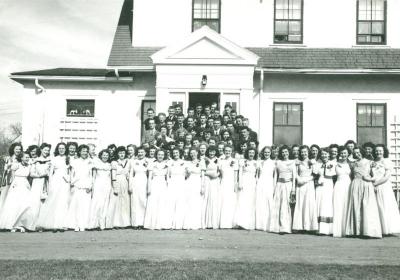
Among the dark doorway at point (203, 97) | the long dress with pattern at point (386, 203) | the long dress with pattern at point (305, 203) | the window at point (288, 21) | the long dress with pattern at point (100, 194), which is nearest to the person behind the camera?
the long dress with pattern at point (386, 203)

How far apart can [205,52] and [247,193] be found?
19.9 ft

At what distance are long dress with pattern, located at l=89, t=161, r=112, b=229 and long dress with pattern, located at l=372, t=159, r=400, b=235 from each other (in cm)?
552

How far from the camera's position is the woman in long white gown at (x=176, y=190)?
10320 millimetres

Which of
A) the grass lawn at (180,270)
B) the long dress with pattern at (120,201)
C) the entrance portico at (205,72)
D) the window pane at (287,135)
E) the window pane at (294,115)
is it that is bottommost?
the grass lawn at (180,270)

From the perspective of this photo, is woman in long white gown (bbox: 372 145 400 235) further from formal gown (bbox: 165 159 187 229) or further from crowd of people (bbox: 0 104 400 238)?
formal gown (bbox: 165 159 187 229)

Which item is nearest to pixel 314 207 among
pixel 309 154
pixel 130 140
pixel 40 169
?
pixel 309 154

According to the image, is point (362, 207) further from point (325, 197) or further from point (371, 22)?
point (371, 22)

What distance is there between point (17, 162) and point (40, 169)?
0.57 meters

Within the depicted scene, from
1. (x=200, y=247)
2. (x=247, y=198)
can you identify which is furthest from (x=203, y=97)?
(x=200, y=247)

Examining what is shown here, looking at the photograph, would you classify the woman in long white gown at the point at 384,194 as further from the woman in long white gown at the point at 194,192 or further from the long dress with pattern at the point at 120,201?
the long dress with pattern at the point at 120,201

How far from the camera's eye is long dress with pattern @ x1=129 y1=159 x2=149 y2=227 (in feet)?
34.0

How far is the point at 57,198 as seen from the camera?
10.1 meters

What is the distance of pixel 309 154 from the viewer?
33.7 feet

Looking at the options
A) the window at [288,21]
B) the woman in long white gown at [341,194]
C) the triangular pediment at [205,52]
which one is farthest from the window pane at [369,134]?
the woman in long white gown at [341,194]
